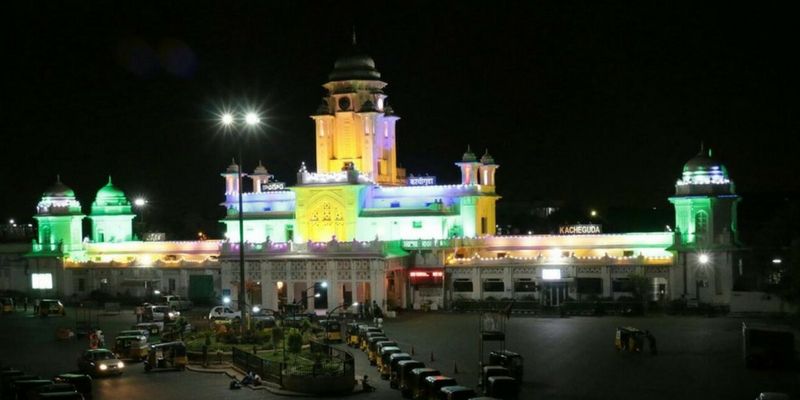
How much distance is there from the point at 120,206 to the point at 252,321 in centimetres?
3884

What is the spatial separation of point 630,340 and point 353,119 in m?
35.0

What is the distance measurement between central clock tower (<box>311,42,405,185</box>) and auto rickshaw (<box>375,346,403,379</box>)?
36120mm

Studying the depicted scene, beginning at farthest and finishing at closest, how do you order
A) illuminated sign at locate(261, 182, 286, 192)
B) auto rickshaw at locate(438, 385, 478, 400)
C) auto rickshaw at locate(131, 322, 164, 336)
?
illuminated sign at locate(261, 182, 286, 192) < auto rickshaw at locate(131, 322, 164, 336) < auto rickshaw at locate(438, 385, 478, 400)

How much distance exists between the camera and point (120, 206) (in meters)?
91.3

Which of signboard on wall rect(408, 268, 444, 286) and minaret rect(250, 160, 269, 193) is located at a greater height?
minaret rect(250, 160, 269, 193)

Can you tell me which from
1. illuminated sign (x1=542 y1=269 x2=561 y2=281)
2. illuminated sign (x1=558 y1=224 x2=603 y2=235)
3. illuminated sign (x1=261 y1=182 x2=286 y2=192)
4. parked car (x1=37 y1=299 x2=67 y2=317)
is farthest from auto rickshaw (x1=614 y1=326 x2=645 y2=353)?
parked car (x1=37 y1=299 x2=67 y2=317)

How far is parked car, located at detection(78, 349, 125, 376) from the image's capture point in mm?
44500

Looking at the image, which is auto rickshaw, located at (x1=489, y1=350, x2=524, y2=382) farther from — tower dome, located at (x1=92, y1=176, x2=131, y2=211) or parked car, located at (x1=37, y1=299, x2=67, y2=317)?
tower dome, located at (x1=92, y1=176, x2=131, y2=211)

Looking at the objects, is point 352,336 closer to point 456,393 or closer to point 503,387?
point 503,387

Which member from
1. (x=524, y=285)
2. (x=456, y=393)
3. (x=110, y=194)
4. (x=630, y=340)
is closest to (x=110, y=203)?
→ (x=110, y=194)

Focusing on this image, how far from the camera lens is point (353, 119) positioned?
3142 inches

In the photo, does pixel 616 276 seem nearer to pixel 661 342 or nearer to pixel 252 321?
pixel 661 342

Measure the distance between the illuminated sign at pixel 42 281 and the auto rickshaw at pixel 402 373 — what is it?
52.6m

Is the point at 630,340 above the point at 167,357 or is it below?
above
